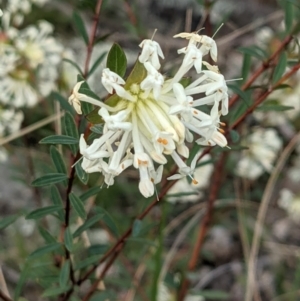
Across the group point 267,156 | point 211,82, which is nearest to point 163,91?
point 211,82

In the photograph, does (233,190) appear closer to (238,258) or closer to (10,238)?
(238,258)

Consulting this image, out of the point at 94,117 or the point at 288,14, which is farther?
the point at 288,14

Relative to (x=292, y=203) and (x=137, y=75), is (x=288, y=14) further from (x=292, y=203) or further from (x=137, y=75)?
(x=292, y=203)

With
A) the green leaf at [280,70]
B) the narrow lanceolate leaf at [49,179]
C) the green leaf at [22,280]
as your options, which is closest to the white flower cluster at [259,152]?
the green leaf at [280,70]

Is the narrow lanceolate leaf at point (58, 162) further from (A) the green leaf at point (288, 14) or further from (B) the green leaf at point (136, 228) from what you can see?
(A) the green leaf at point (288, 14)

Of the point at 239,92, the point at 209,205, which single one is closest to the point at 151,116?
the point at 239,92

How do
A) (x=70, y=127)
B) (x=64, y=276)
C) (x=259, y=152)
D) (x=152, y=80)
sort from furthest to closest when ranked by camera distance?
1. (x=259, y=152)
2. (x=64, y=276)
3. (x=70, y=127)
4. (x=152, y=80)
